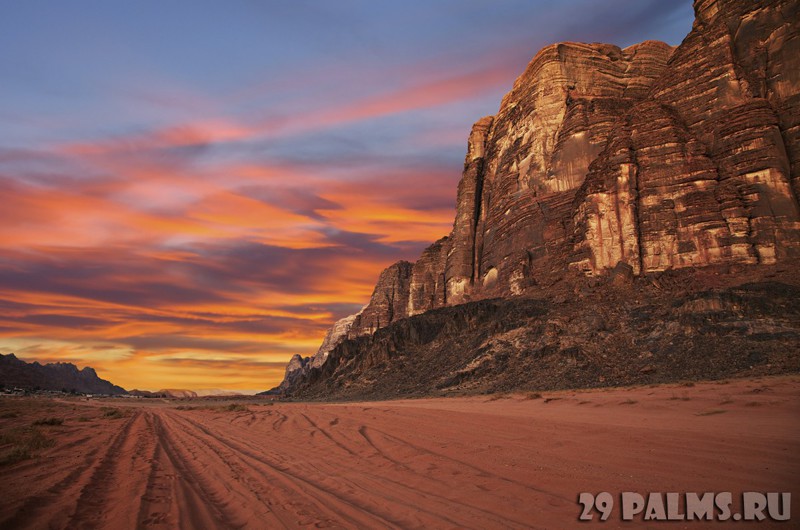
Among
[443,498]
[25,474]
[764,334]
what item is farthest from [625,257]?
[25,474]

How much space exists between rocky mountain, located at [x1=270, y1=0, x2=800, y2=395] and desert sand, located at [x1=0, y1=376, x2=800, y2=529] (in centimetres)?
2766

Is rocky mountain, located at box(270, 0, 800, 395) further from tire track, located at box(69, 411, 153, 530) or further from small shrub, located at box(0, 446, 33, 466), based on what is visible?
small shrub, located at box(0, 446, 33, 466)

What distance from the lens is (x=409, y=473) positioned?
382 inches

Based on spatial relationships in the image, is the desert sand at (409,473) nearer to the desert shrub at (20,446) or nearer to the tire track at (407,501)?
the tire track at (407,501)

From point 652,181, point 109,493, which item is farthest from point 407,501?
point 652,181

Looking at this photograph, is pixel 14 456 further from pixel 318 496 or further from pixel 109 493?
pixel 318 496

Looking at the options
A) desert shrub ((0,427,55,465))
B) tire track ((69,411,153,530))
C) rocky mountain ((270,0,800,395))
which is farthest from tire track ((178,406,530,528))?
rocky mountain ((270,0,800,395))

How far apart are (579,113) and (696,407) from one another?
68636 millimetres

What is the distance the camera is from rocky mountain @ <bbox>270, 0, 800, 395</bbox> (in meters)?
48.9

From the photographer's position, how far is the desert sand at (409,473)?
6.85m

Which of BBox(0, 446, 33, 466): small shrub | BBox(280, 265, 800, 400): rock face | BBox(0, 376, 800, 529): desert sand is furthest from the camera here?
BBox(280, 265, 800, 400): rock face

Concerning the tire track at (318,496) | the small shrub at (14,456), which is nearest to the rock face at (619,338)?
the tire track at (318,496)

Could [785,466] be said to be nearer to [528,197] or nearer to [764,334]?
[764,334]

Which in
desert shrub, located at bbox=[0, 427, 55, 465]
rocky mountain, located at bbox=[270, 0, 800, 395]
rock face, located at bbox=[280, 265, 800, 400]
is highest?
rocky mountain, located at bbox=[270, 0, 800, 395]
